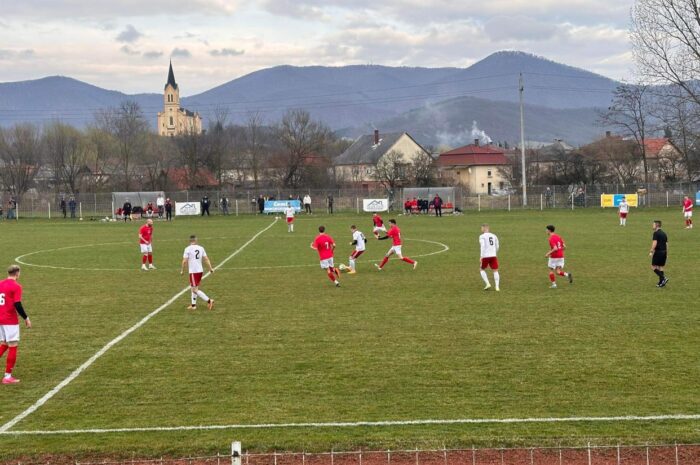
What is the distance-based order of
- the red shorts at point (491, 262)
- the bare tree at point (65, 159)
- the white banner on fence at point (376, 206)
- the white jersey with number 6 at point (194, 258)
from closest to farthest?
the white jersey with number 6 at point (194, 258) < the red shorts at point (491, 262) < the white banner on fence at point (376, 206) < the bare tree at point (65, 159)

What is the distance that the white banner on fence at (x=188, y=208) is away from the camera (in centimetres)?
7375

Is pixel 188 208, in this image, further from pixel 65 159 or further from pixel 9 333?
pixel 9 333

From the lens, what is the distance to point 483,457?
9.35 meters

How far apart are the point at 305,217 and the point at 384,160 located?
29.3 metres

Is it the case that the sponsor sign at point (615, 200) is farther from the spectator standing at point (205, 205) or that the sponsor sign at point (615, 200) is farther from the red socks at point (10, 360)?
the red socks at point (10, 360)

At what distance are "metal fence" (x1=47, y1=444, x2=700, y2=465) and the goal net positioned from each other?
214 feet

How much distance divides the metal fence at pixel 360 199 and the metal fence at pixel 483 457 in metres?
64.3

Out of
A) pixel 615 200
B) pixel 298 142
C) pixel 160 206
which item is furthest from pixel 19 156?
pixel 615 200

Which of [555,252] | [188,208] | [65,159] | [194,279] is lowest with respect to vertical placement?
[194,279]

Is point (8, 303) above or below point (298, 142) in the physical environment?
below

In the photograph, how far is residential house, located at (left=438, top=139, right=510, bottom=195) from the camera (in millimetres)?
125125

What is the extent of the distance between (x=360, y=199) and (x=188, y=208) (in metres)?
16.9

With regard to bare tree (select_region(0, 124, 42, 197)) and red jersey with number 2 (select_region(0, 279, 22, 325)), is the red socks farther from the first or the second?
bare tree (select_region(0, 124, 42, 197))

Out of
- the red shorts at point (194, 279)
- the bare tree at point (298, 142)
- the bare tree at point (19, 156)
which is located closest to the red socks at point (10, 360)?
the red shorts at point (194, 279)
